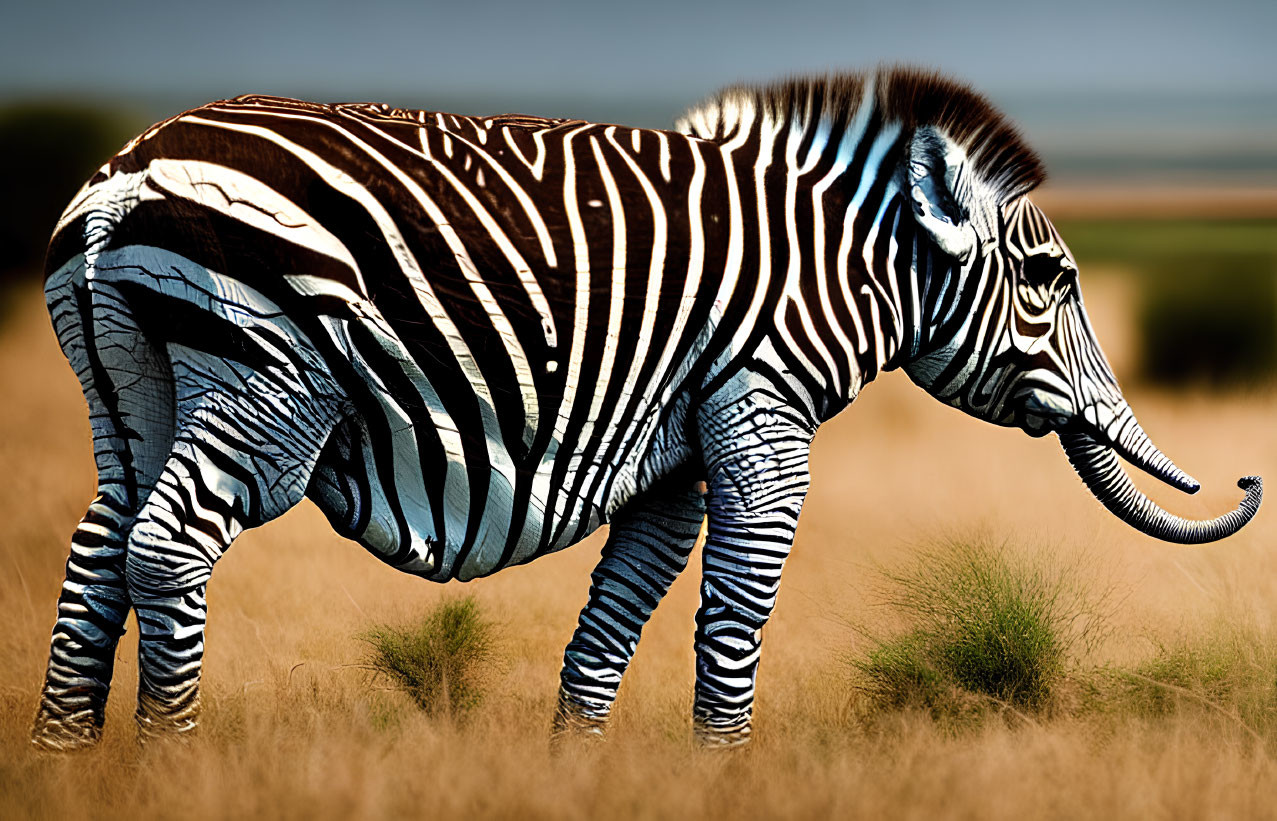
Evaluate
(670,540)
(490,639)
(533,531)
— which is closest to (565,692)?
(670,540)

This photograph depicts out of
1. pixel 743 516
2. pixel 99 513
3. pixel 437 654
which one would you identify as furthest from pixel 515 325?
pixel 437 654

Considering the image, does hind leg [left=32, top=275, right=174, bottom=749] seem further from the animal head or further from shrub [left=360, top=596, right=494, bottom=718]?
the animal head

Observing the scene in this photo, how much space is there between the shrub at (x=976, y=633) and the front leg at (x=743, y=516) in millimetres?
1906

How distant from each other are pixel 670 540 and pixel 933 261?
178 cm

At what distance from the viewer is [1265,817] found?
4879mm

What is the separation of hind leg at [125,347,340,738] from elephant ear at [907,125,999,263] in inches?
103

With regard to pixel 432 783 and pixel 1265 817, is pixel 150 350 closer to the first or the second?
pixel 432 783

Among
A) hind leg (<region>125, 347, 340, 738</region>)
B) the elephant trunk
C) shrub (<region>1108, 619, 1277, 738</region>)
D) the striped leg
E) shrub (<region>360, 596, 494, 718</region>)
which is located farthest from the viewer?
shrub (<region>360, 596, 494, 718</region>)

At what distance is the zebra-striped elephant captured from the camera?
4.45 metres

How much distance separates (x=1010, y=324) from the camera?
18.1 ft

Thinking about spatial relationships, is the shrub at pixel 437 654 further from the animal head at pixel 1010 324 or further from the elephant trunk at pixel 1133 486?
the elephant trunk at pixel 1133 486

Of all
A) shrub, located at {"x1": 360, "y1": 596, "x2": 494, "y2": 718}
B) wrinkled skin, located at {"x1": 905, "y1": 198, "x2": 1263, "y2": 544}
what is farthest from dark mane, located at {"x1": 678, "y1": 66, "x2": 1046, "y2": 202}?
shrub, located at {"x1": 360, "y1": 596, "x2": 494, "y2": 718}

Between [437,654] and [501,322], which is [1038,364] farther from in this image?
[437,654]

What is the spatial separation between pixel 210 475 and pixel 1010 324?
139 inches
